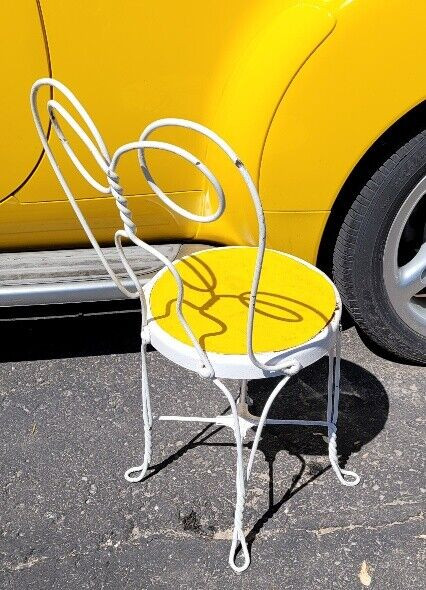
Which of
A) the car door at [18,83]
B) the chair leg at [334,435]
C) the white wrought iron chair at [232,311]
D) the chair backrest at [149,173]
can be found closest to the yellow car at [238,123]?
the car door at [18,83]

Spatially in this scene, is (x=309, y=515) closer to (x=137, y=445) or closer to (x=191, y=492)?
(x=191, y=492)

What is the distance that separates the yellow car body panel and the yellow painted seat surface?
0.84 feet

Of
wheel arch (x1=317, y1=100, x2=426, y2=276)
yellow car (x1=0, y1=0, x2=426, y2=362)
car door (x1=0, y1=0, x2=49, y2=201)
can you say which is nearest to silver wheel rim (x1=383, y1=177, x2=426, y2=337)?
yellow car (x1=0, y1=0, x2=426, y2=362)

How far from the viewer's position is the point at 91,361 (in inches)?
99.0

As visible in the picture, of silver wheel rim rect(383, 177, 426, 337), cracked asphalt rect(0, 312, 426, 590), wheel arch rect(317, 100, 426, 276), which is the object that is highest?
wheel arch rect(317, 100, 426, 276)

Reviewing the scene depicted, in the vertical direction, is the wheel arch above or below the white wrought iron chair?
above

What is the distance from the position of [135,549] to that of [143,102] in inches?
46.1

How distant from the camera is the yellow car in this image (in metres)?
1.84

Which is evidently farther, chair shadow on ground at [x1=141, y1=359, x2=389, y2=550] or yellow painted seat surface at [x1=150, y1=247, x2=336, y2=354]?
chair shadow on ground at [x1=141, y1=359, x2=389, y2=550]

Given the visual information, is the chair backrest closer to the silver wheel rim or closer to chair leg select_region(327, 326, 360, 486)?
chair leg select_region(327, 326, 360, 486)

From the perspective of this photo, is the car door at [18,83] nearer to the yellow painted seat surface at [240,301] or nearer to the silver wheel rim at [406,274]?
the yellow painted seat surface at [240,301]

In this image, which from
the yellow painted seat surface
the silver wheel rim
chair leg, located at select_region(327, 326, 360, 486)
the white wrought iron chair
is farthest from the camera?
the silver wheel rim

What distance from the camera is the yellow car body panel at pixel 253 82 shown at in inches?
72.3

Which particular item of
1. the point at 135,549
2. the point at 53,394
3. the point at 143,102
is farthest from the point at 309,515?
the point at 143,102
